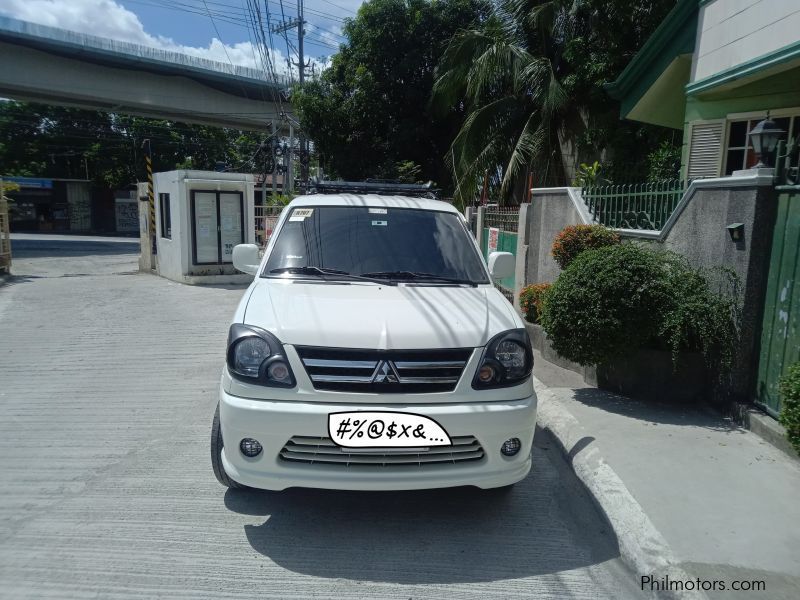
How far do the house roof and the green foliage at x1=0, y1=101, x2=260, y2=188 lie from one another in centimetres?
3738

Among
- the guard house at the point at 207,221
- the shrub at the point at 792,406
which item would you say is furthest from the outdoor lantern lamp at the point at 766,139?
the guard house at the point at 207,221

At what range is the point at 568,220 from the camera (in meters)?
8.21

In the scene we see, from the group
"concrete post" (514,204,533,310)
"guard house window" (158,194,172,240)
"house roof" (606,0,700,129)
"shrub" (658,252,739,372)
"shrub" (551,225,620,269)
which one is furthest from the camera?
"guard house window" (158,194,172,240)

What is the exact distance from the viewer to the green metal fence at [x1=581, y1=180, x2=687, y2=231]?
620 cm

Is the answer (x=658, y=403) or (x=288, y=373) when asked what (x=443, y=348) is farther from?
(x=658, y=403)

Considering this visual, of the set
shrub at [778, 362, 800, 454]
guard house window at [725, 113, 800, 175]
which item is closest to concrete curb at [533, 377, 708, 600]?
shrub at [778, 362, 800, 454]

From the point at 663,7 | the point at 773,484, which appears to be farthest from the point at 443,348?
the point at 663,7

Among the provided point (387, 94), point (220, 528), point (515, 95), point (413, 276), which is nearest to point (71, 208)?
point (387, 94)

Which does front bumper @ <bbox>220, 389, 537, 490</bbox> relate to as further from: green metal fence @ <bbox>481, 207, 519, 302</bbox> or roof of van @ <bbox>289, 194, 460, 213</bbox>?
green metal fence @ <bbox>481, 207, 519, 302</bbox>

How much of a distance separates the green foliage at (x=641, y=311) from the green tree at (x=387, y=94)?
1502 cm

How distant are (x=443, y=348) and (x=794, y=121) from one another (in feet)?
25.3

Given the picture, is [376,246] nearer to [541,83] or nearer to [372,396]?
A: [372,396]

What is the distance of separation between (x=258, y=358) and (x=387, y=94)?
61.6 ft

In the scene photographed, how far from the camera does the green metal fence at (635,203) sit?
6195 millimetres
